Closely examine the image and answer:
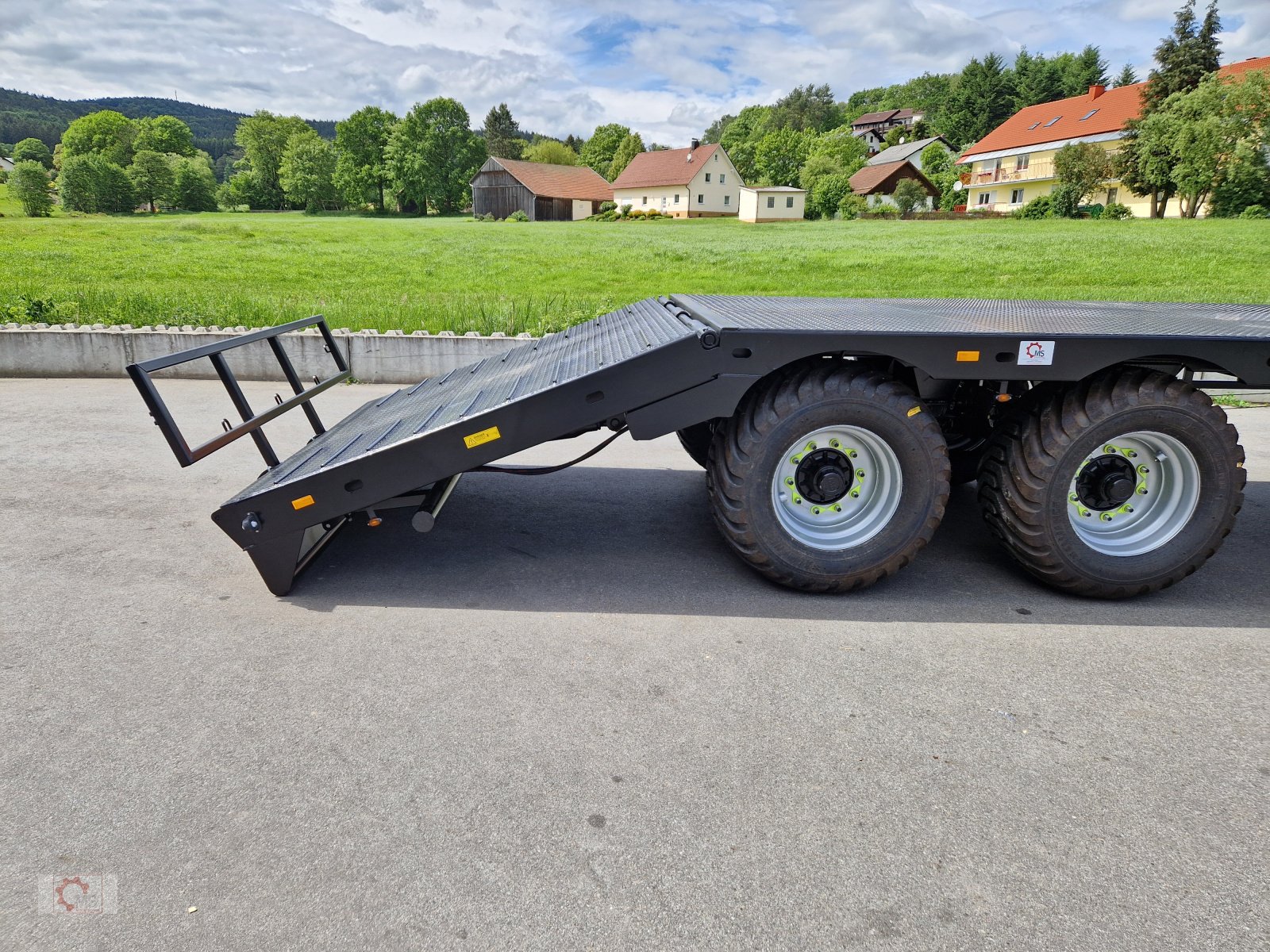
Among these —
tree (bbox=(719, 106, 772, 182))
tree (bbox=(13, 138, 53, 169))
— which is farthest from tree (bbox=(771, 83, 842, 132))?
tree (bbox=(13, 138, 53, 169))

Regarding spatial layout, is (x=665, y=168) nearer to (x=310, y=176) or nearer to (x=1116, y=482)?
(x=310, y=176)

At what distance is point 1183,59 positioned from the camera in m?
52.6

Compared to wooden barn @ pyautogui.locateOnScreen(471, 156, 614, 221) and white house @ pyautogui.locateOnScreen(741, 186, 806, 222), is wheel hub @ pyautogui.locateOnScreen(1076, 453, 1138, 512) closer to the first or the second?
white house @ pyautogui.locateOnScreen(741, 186, 806, 222)

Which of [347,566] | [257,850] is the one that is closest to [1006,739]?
[257,850]

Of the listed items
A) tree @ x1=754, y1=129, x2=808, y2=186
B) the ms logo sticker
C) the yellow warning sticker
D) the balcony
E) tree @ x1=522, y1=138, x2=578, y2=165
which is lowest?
the yellow warning sticker

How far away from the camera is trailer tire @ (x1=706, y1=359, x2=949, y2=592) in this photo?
3795 mm

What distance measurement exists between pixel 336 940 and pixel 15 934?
0.81 metres

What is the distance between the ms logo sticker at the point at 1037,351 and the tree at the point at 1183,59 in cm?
6009

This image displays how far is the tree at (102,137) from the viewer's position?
9488cm

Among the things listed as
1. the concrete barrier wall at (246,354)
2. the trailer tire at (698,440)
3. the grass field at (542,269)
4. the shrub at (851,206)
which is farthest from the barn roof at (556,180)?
the trailer tire at (698,440)

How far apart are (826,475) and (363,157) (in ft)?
286

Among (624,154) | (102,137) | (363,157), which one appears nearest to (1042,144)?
(624,154)

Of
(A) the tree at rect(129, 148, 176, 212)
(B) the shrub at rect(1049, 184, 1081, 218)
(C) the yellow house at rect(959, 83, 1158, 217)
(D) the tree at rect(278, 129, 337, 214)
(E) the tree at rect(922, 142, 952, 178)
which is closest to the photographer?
(B) the shrub at rect(1049, 184, 1081, 218)

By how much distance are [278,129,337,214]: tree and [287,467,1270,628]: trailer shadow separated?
83553 mm
